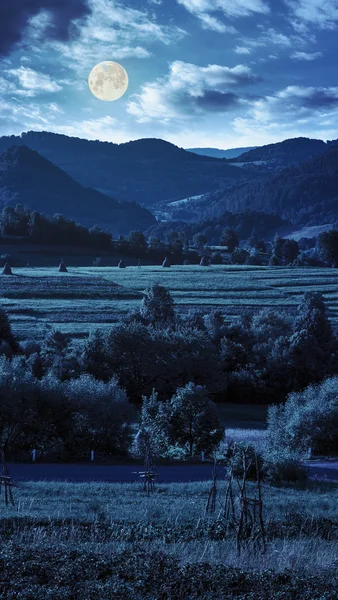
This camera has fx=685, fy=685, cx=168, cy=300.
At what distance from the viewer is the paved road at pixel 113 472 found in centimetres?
2509

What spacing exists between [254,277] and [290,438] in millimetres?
71534

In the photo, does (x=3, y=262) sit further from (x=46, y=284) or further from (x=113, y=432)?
(x=113, y=432)

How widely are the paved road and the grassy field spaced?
6.90 meters

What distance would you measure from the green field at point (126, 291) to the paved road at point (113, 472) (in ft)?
110

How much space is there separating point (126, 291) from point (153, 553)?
78326mm

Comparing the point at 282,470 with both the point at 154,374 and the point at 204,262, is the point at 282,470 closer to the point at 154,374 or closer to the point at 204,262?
the point at 154,374

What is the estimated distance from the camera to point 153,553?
1012 centimetres

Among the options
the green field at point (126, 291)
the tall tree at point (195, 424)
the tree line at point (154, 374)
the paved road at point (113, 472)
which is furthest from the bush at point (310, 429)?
the green field at point (126, 291)

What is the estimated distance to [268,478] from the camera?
25.0 m

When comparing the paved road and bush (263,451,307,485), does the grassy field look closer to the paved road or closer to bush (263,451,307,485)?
bush (263,451,307,485)

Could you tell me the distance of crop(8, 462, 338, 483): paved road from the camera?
2509 centimetres

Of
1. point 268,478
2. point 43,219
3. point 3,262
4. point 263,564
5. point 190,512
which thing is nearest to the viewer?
point 263,564

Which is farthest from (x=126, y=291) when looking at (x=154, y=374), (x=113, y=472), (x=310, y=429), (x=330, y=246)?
(x=113, y=472)

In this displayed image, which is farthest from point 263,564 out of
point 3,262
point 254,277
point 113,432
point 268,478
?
point 3,262
